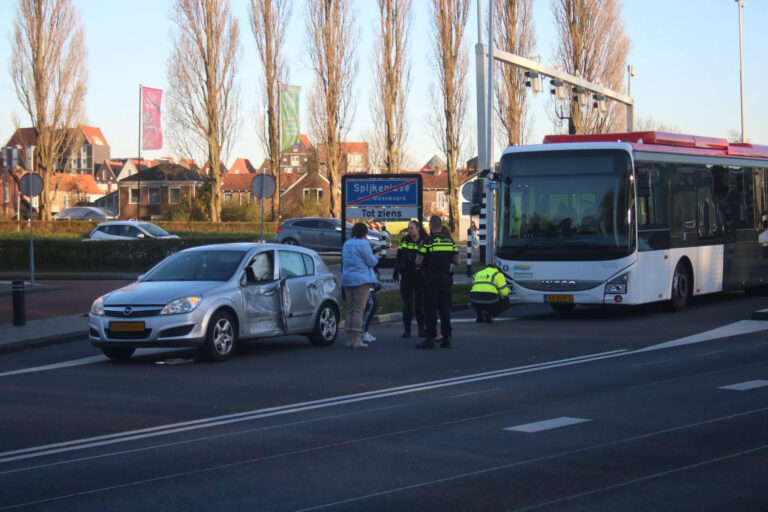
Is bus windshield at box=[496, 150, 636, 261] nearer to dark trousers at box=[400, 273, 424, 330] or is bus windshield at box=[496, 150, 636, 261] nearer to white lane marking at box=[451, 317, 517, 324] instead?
white lane marking at box=[451, 317, 517, 324]

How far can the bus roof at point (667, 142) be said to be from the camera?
19.2 metres

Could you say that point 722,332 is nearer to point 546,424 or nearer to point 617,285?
point 617,285

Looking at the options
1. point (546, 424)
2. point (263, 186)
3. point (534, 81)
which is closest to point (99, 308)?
point (546, 424)

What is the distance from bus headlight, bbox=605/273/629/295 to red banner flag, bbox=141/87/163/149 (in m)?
43.2

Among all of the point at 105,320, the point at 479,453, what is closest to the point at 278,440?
the point at 479,453

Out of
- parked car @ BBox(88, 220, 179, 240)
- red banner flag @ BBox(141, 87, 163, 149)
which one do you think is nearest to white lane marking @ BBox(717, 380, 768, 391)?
parked car @ BBox(88, 220, 179, 240)

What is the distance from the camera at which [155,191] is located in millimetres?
94812

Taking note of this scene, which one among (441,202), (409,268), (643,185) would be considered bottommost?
(409,268)

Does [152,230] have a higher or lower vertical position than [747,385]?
higher

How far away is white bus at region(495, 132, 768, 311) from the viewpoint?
17.6 m

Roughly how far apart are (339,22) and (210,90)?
25.8 feet

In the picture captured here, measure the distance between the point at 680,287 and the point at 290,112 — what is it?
33728 millimetres

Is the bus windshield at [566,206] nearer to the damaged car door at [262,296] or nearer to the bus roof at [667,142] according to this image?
the bus roof at [667,142]

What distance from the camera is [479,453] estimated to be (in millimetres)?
7180
